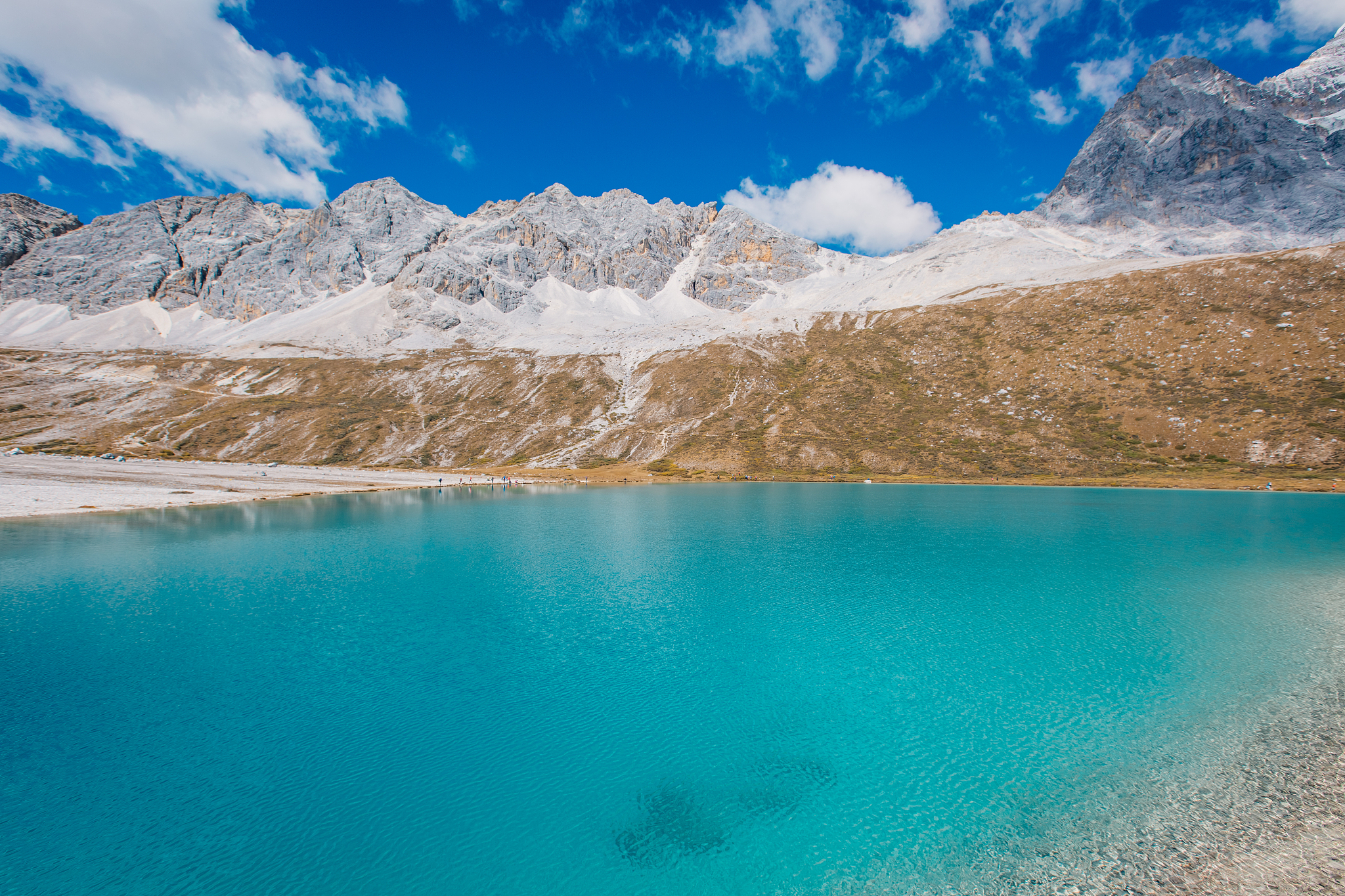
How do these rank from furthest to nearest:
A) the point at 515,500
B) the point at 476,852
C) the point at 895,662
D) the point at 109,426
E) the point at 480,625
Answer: the point at 109,426, the point at 515,500, the point at 480,625, the point at 895,662, the point at 476,852

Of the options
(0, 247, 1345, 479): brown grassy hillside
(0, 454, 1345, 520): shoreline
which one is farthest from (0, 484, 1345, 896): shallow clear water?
(0, 247, 1345, 479): brown grassy hillside

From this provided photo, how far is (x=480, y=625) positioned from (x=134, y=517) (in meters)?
81.3

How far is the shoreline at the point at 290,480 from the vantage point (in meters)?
93.1

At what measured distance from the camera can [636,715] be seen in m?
23.8

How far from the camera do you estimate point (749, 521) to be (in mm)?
77750

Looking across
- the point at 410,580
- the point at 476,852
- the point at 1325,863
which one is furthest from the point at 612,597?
the point at 1325,863

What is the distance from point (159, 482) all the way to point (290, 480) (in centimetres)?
2309

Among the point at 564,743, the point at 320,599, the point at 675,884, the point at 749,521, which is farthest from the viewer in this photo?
the point at 749,521

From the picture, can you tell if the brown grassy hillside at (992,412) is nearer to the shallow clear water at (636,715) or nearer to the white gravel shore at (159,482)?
the white gravel shore at (159,482)

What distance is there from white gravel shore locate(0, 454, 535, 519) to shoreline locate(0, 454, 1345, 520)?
167mm

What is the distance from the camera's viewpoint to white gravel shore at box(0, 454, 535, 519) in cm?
8975

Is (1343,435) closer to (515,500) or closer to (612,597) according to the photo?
(612,597)

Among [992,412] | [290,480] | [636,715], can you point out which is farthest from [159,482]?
[992,412]

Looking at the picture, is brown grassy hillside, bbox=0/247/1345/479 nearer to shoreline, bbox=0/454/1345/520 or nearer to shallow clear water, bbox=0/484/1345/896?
shoreline, bbox=0/454/1345/520
